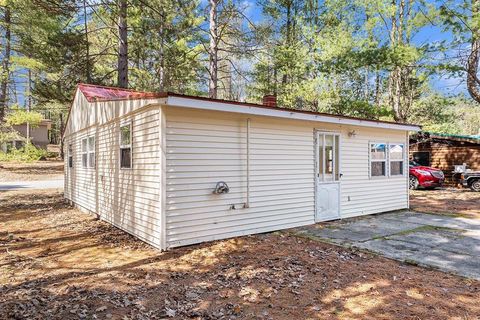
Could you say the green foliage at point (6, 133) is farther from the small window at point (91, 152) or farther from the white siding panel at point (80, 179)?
the small window at point (91, 152)

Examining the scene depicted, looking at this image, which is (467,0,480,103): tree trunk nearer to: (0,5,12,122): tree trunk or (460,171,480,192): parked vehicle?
(460,171,480,192): parked vehicle

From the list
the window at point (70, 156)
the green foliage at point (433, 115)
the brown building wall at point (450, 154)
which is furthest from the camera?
the green foliage at point (433, 115)

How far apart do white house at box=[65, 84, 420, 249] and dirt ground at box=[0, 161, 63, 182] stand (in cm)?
1227

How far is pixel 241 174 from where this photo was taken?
6.26 m

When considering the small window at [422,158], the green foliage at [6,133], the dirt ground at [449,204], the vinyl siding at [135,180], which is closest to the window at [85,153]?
the vinyl siding at [135,180]

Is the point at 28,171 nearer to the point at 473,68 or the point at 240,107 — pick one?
the point at 240,107

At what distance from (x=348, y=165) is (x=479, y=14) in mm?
7570

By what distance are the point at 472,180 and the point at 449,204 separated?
212 inches

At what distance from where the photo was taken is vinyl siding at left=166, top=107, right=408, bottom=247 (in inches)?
216

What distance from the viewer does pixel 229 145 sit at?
610 cm

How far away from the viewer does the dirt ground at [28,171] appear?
1880 centimetres

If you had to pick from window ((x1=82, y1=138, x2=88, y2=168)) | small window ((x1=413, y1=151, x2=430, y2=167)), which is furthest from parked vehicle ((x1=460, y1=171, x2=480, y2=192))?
window ((x1=82, y1=138, x2=88, y2=168))

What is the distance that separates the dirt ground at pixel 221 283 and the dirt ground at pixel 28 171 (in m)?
15.1

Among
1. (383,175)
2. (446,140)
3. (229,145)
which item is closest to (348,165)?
(383,175)
